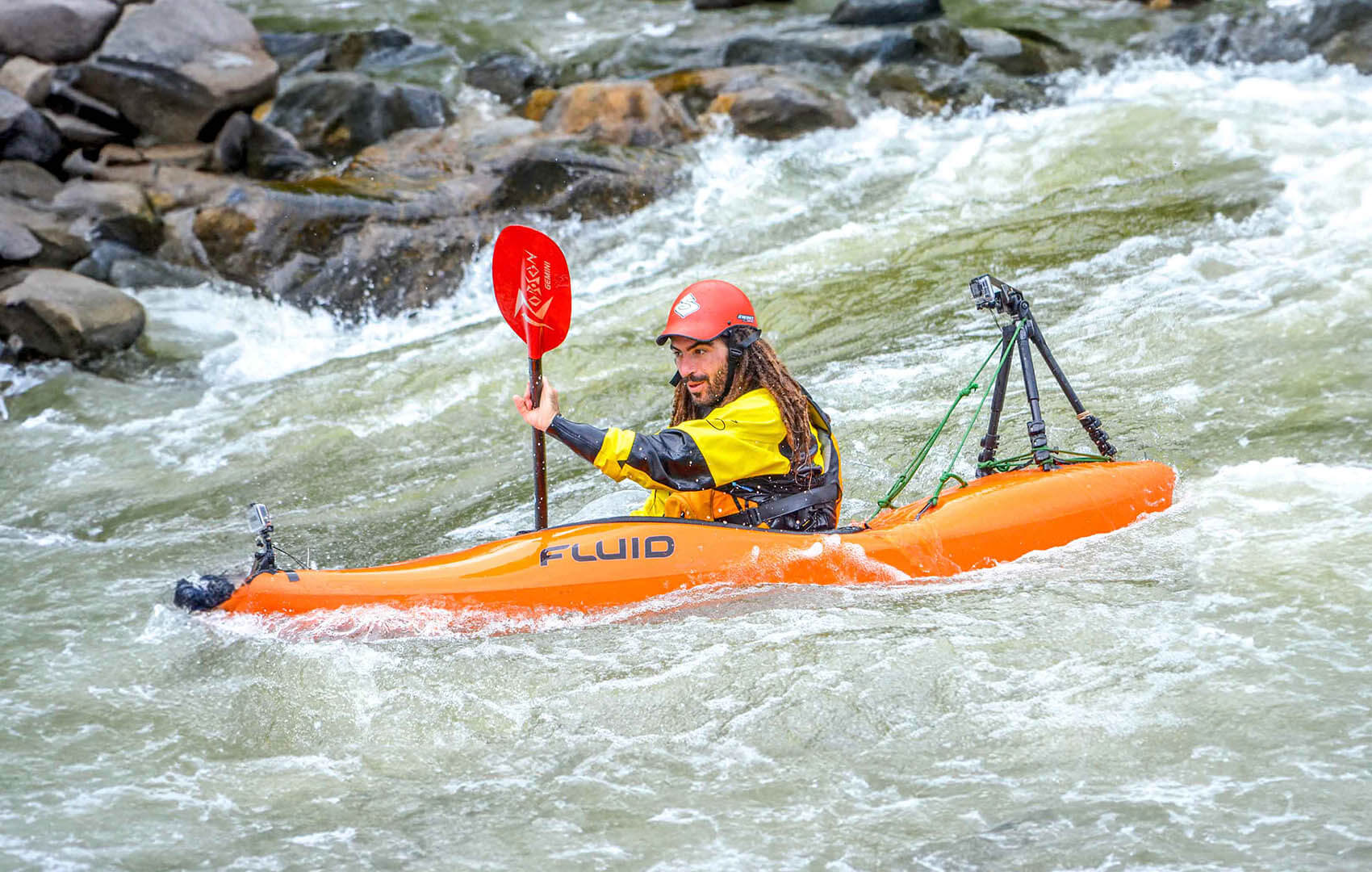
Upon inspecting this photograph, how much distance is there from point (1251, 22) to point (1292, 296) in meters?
6.74

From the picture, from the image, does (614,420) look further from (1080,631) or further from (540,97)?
(540,97)

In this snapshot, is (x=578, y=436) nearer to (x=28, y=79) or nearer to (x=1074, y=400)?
(x=1074, y=400)

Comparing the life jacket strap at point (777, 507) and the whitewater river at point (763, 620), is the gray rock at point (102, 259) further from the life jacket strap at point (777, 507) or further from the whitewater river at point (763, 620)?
the life jacket strap at point (777, 507)

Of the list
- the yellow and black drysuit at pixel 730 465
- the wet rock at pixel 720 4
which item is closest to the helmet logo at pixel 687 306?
the yellow and black drysuit at pixel 730 465

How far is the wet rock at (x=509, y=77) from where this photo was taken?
12.6 metres

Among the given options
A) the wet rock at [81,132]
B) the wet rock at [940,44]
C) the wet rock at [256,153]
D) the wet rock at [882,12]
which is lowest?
the wet rock at [256,153]

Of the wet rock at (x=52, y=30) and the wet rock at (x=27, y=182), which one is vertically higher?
the wet rock at (x=52, y=30)

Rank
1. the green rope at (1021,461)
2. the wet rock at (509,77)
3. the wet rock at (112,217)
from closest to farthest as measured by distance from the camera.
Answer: the green rope at (1021,461), the wet rock at (112,217), the wet rock at (509,77)

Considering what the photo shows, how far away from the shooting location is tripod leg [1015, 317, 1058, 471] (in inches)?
191

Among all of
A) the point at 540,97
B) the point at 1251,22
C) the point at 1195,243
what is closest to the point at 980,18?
the point at 1251,22

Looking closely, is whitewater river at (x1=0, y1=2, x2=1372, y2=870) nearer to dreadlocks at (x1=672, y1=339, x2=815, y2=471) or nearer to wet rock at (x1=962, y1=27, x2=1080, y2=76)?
dreadlocks at (x1=672, y1=339, x2=815, y2=471)

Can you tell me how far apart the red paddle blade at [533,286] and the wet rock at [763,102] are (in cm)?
683

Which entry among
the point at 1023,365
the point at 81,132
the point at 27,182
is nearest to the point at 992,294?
the point at 1023,365

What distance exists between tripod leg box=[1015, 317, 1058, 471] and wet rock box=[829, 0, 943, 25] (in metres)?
9.39
